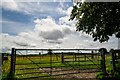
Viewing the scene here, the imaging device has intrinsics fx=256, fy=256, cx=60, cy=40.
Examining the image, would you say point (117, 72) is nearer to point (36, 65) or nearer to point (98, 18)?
point (98, 18)

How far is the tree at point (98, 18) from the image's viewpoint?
16.1 meters

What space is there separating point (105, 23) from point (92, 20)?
957mm

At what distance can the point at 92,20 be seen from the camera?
16953 millimetres

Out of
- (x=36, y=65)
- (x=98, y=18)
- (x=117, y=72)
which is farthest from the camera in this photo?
(x=36, y=65)

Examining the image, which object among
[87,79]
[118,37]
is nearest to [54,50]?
[87,79]

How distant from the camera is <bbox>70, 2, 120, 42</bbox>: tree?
16.1 metres

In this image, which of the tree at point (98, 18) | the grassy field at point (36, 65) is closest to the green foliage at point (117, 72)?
the grassy field at point (36, 65)

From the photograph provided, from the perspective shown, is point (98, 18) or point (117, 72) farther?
point (98, 18)

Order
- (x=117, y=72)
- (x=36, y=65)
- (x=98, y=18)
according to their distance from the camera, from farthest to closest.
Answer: (x=36, y=65) < (x=98, y=18) < (x=117, y=72)

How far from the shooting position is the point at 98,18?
54.9 ft

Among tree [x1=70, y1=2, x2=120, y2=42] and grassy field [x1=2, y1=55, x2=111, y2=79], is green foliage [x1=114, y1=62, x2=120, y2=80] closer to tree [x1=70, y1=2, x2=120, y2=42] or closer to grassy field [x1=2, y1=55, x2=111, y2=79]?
grassy field [x1=2, y1=55, x2=111, y2=79]

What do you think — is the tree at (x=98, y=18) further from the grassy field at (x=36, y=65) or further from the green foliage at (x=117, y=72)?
the green foliage at (x=117, y=72)

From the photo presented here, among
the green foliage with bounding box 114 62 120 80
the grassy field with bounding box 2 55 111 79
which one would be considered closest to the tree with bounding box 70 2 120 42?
the grassy field with bounding box 2 55 111 79

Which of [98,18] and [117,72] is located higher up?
[98,18]
